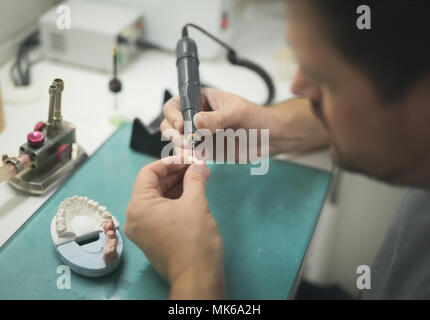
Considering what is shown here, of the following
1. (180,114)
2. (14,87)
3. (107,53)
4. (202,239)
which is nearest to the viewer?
(202,239)

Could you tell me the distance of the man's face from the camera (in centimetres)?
64

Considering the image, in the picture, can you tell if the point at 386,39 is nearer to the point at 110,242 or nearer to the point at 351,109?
the point at 351,109

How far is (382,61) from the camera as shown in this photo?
609 millimetres

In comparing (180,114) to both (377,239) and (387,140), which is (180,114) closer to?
(387,140)

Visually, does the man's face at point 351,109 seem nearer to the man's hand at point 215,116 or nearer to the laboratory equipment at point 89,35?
the man's hand at point 215,116

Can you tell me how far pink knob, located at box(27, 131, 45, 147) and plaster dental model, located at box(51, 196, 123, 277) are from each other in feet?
0.44

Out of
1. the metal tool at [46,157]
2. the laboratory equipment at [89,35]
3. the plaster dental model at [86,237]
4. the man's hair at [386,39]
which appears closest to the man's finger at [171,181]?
the plaster dental model at [86,237]

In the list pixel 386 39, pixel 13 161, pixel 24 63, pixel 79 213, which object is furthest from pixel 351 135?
pixel 24 63

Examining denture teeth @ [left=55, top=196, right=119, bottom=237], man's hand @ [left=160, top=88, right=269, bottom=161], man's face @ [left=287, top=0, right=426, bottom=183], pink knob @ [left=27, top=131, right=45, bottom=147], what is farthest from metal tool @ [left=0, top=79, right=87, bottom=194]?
man's face @ [left=287, top=0, right=426, bottom=183]

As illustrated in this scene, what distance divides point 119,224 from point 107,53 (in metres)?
0.64

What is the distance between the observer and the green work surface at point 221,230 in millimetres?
801

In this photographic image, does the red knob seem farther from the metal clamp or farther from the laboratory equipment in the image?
the laboratory equipment

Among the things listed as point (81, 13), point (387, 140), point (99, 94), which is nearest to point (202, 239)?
point (387, 140)

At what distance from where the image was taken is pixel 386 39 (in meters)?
0.60
